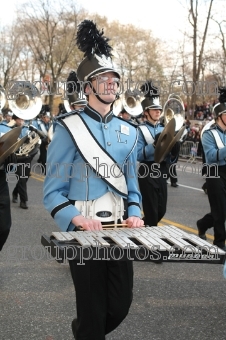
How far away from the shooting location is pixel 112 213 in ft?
9.56

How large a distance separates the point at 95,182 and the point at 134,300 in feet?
5.73

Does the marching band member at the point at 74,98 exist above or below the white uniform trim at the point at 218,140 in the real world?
above

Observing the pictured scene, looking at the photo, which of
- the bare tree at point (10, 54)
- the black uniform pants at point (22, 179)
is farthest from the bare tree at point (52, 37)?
A: the black uniform pants at point (22, 179)

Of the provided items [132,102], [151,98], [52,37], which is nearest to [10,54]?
[52,37]

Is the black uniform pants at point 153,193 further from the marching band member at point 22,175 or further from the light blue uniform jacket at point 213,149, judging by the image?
the marching band member at point 22,175

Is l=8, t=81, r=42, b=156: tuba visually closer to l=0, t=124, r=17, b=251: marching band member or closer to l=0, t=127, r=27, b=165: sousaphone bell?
→ l=0, t=127, r=27, b=165: sousaphone bell

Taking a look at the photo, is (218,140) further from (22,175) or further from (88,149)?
(22,175)

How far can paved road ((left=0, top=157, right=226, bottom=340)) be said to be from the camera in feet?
11.9

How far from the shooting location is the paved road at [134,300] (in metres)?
3.63

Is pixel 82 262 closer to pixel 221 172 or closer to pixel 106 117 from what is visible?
pixel 106 117

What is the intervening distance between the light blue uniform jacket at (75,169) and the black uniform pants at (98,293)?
11.1 inches

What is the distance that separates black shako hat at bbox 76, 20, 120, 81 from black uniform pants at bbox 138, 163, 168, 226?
2.92 meters

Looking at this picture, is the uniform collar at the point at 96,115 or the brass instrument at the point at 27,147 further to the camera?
the brass instrument at the point at 27,147

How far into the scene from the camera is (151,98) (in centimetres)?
680
